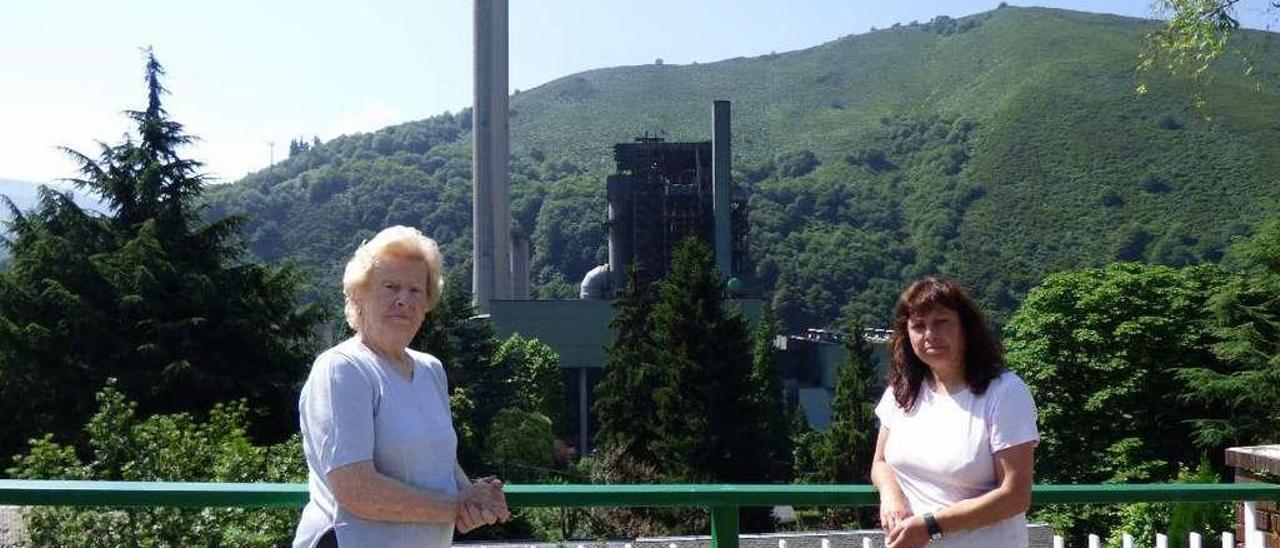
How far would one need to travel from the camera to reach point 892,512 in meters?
3.50

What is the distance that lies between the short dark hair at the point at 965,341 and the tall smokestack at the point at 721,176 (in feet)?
199

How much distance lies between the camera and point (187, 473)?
14367mm

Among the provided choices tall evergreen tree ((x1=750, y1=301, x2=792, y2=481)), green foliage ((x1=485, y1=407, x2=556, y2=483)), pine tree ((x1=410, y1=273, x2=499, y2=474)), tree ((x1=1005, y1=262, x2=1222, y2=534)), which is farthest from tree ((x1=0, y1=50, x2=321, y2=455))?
tree ((x1=1005, y1=262, x2=1222, y2=534))

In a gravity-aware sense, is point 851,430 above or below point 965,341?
below

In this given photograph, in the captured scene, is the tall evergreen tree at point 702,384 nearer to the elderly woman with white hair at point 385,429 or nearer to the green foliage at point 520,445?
the green foliage at point 520,445

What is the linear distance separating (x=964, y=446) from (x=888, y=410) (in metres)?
0.29

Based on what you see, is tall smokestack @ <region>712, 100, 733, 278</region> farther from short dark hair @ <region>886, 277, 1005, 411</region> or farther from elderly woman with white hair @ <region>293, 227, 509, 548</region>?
elderly woman with white hair @ <region>293, 227, 509, 548</region>

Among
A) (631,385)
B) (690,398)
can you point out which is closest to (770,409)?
(631,385)

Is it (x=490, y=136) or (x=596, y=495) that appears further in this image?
(x=490, y=136)

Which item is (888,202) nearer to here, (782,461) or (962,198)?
(962,198)

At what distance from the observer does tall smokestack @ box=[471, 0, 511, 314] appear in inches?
2463

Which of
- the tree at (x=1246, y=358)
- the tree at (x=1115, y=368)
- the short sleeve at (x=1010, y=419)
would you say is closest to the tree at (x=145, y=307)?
the tree at (x=1115, y=368)

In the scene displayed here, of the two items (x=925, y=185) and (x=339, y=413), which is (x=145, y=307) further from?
(x=925, y=185)

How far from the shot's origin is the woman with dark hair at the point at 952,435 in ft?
11.1
